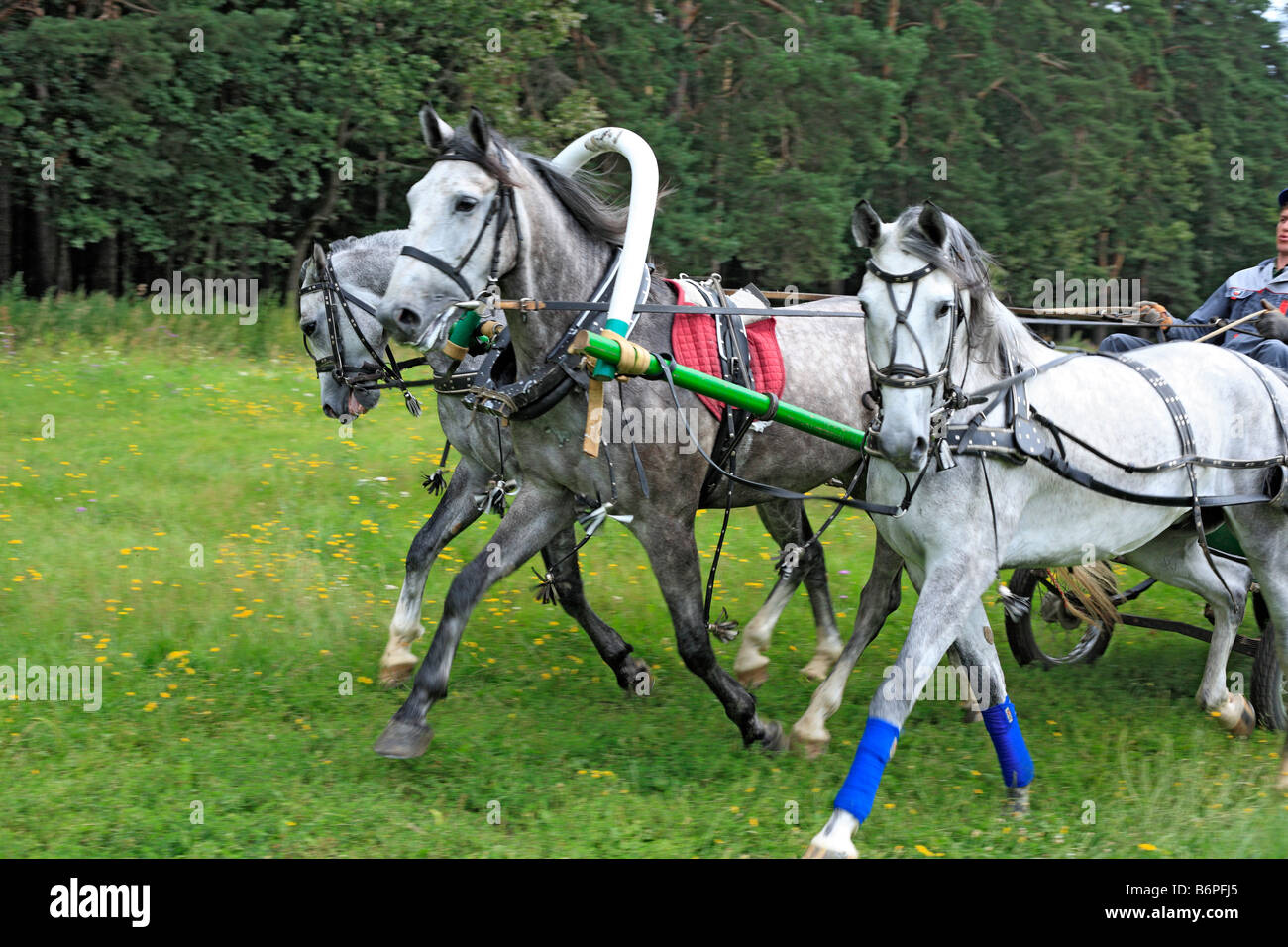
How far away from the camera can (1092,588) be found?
6.43m

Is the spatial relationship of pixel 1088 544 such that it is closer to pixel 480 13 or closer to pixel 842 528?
pixel 842 528

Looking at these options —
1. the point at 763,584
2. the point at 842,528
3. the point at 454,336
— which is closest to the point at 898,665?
the point at 454,336

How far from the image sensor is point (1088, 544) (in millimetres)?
5035

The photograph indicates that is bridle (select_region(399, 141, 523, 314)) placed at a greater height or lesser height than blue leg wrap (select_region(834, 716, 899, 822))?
greater

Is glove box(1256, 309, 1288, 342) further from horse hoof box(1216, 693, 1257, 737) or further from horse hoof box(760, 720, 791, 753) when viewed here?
horse hoof box(760, 720, 791, 753)

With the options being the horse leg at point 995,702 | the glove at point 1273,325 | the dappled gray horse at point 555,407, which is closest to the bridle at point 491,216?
the dappled gray horse at point 555,407

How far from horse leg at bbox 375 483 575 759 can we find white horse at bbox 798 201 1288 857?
1527mm

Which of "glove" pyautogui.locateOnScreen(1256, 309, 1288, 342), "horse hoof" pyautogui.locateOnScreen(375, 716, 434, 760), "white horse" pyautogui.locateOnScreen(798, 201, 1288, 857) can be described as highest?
"glove" pyautogui.locateOnScreen(1256, 309, 1288, 342)

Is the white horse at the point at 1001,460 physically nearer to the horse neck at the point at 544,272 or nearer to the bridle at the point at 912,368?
the bridle at the point at 912,368

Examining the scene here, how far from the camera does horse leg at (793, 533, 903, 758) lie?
571 cm

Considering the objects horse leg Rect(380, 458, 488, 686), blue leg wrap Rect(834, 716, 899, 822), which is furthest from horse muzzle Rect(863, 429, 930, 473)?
horse leg Rect(380, 458, 488, 686)

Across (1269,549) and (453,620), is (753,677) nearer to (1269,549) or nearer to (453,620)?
(453,620)

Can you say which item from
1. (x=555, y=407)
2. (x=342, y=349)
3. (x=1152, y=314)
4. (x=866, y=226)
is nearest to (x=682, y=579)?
(x=555, y=407)

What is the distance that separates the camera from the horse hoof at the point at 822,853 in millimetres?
4242
